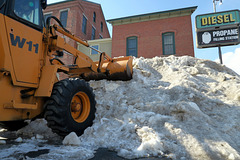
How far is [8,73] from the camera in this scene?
9.08 ft

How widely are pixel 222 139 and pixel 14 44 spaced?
14.2 feet

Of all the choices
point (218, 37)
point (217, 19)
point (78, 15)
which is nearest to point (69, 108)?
point (218, 37)

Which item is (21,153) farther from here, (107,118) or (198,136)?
(198,136)

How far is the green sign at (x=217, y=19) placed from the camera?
1178cm

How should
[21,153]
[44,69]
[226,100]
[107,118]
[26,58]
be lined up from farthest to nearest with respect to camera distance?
[226,100] < [107,118] < [44,69] < [26,58] < [21,153]

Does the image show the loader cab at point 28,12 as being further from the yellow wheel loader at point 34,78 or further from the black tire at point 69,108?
the black tire at point 69,108

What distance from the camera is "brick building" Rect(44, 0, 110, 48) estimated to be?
1705 centimetres

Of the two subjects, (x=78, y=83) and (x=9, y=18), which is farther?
(x=78, y=83)

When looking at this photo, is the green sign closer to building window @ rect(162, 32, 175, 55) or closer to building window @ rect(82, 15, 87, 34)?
building window @ rect(162, 32, 175, 55)

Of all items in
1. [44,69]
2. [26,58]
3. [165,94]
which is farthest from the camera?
[165,94]

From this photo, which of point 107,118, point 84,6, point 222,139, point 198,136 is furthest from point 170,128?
point 84,6

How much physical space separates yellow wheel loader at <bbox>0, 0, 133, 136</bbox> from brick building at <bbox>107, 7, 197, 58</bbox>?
1143 centimetres

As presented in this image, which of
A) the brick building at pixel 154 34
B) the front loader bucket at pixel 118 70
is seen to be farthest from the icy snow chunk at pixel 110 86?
the brick building at pixel 154 34

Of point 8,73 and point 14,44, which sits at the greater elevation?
point 14,44
